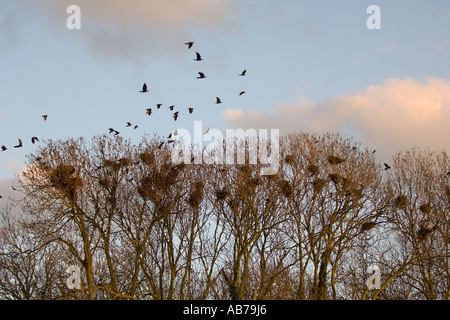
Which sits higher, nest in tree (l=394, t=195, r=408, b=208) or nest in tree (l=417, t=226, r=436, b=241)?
nest in tree (l=394, t=195, r=408, b=208)

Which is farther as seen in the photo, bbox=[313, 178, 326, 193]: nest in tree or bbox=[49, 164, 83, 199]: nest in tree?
bbox=[313, 178, 326, 193]: nest in tree

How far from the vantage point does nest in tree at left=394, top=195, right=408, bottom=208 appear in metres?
29.6

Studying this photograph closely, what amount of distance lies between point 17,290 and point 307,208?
17842 millimetres

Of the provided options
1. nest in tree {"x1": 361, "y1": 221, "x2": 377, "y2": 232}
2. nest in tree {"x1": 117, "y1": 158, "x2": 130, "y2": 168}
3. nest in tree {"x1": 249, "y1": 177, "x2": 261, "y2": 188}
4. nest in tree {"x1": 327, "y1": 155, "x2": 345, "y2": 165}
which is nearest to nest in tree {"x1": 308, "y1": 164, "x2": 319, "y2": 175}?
nest in tree {"x1": 327, "y1": 155, "x2": 345, "y2": 165}

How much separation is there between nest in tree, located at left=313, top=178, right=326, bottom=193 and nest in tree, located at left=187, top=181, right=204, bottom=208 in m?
5.70

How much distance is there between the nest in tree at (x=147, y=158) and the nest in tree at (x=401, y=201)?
12589 millimetres

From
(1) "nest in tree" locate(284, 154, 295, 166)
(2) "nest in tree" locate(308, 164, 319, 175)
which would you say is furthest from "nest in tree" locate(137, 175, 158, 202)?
(2) "nest in tree" locate(308, 164, 319, 175)

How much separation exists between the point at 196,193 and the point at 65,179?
635cm

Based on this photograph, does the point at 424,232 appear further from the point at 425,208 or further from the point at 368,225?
the point at 368,225

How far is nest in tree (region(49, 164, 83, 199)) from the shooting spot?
26953 mm

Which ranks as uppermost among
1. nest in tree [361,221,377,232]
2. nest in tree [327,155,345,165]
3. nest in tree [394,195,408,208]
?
nest in tree [327,155,345,165]

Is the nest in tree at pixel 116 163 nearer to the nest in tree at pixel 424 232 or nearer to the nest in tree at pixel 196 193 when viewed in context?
the nest in tree at pixel 196 193

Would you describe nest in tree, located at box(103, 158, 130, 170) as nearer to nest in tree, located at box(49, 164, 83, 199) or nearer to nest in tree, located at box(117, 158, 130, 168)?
nest in tree, located at box(117, 158, 130, 168)

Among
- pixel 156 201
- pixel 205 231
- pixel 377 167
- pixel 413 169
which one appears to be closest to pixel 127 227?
pixel 156 201
